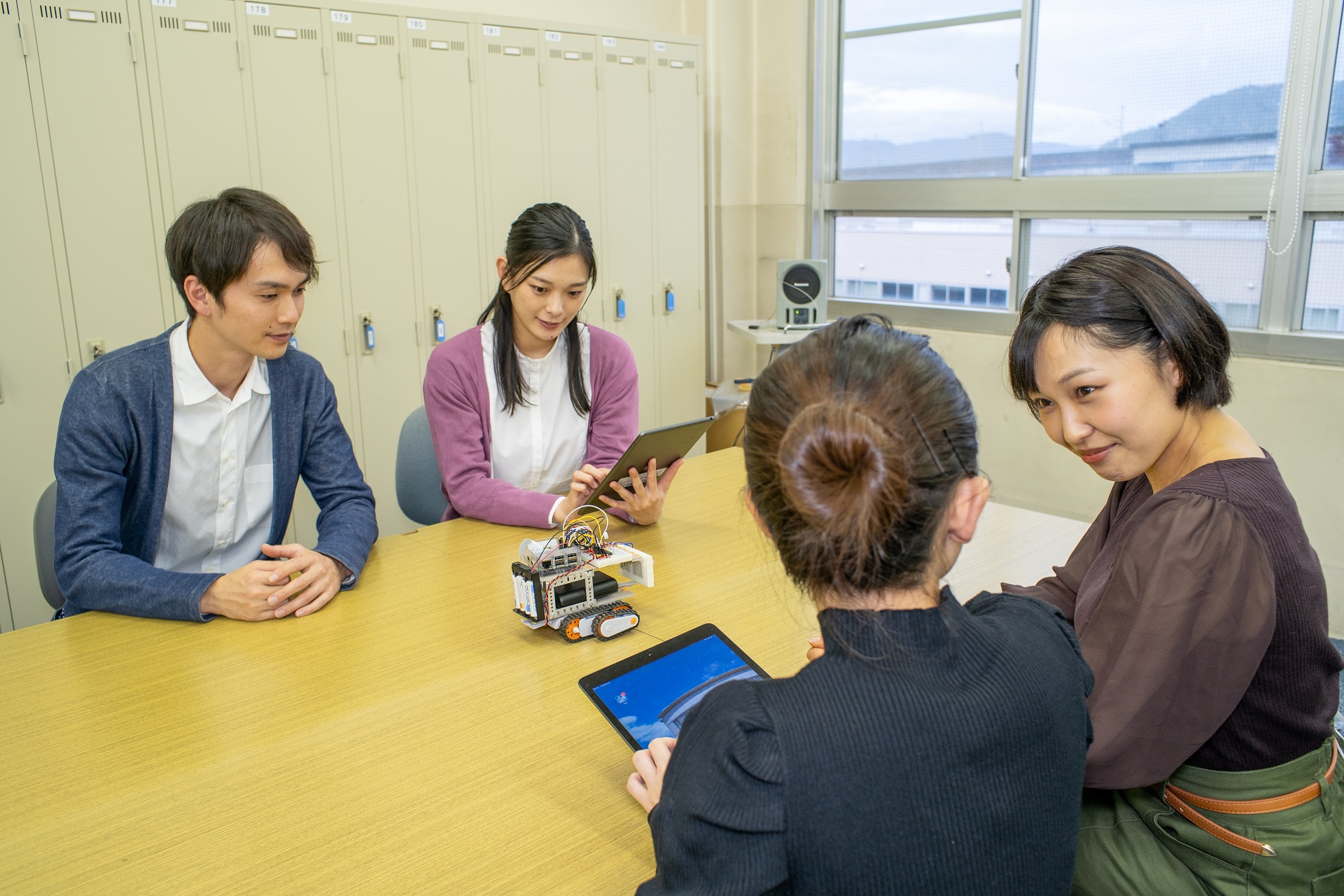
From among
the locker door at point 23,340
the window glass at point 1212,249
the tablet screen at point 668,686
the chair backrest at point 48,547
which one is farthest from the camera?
the window glass at point 1212,249

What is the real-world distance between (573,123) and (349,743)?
9.86 ft

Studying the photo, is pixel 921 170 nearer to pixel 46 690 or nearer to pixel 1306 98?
pixel 1306 98

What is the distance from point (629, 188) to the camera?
12.8ft

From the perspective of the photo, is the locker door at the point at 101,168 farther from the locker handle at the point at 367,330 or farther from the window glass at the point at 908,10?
the window glass at the point at 908,10

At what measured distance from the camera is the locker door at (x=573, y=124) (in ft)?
11.9

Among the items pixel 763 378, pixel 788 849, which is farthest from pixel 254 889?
pixel 763 378

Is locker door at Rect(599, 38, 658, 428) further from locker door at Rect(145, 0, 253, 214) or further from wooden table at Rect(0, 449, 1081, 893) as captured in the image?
wooden table at Rect(0, 449, 1081, 893)

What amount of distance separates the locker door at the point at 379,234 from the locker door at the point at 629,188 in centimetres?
87

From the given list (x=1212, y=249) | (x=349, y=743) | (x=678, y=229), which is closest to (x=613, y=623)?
(x=349, y=743)

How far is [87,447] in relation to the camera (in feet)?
5.23

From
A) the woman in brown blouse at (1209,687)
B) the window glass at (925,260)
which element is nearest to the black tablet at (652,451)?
the woman in brown blouse at (1209,687)

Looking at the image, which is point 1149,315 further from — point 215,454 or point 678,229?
point 678,229

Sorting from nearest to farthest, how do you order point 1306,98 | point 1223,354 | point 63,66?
point 1223,354 → point 63,66 → point 1306,98

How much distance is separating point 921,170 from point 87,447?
3712 mm
